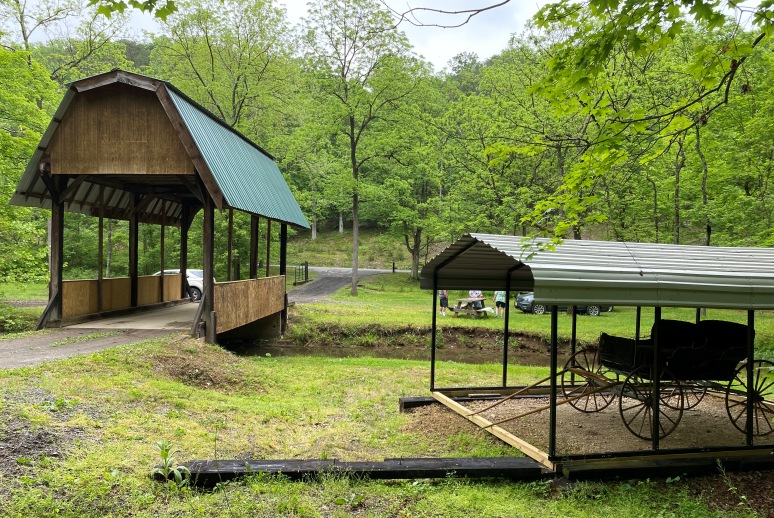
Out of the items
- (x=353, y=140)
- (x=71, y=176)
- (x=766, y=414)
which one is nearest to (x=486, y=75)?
(x=353, y=140)

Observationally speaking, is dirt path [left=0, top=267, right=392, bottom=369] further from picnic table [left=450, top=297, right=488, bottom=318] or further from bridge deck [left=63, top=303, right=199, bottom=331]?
picnic table [left=450, top=297, right=488, bottom=318]

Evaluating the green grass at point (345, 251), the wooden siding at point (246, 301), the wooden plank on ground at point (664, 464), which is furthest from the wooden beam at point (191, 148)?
the green grass at point (345, 251)

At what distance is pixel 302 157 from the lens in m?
28.2

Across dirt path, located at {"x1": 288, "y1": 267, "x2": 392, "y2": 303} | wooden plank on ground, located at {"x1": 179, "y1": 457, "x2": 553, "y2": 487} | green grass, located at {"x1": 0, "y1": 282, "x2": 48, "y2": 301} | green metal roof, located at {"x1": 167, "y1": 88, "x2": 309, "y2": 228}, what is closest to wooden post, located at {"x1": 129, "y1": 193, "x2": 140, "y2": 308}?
green metal roof, located at {"x1": 167, "y1": 88, "x2": 309, "y2": 228}

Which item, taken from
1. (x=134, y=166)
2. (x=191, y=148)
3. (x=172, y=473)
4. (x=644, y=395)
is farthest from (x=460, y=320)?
(x=172, y=473)

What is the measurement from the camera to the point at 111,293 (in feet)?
50.5

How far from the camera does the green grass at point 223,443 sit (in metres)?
4.23

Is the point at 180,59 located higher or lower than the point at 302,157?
higher

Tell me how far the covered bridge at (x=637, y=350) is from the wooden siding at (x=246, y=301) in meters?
6.07

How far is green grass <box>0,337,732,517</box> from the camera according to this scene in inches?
166

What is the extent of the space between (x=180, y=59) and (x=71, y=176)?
18.0 metres

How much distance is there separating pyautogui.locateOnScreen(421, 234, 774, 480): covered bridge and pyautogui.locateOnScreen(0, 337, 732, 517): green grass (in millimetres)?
678

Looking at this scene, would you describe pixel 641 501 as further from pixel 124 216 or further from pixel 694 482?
pixel 124 216

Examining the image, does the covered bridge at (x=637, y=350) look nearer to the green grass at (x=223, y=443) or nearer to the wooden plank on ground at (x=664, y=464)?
the wooden plank on ground at (x=664, y=464)
